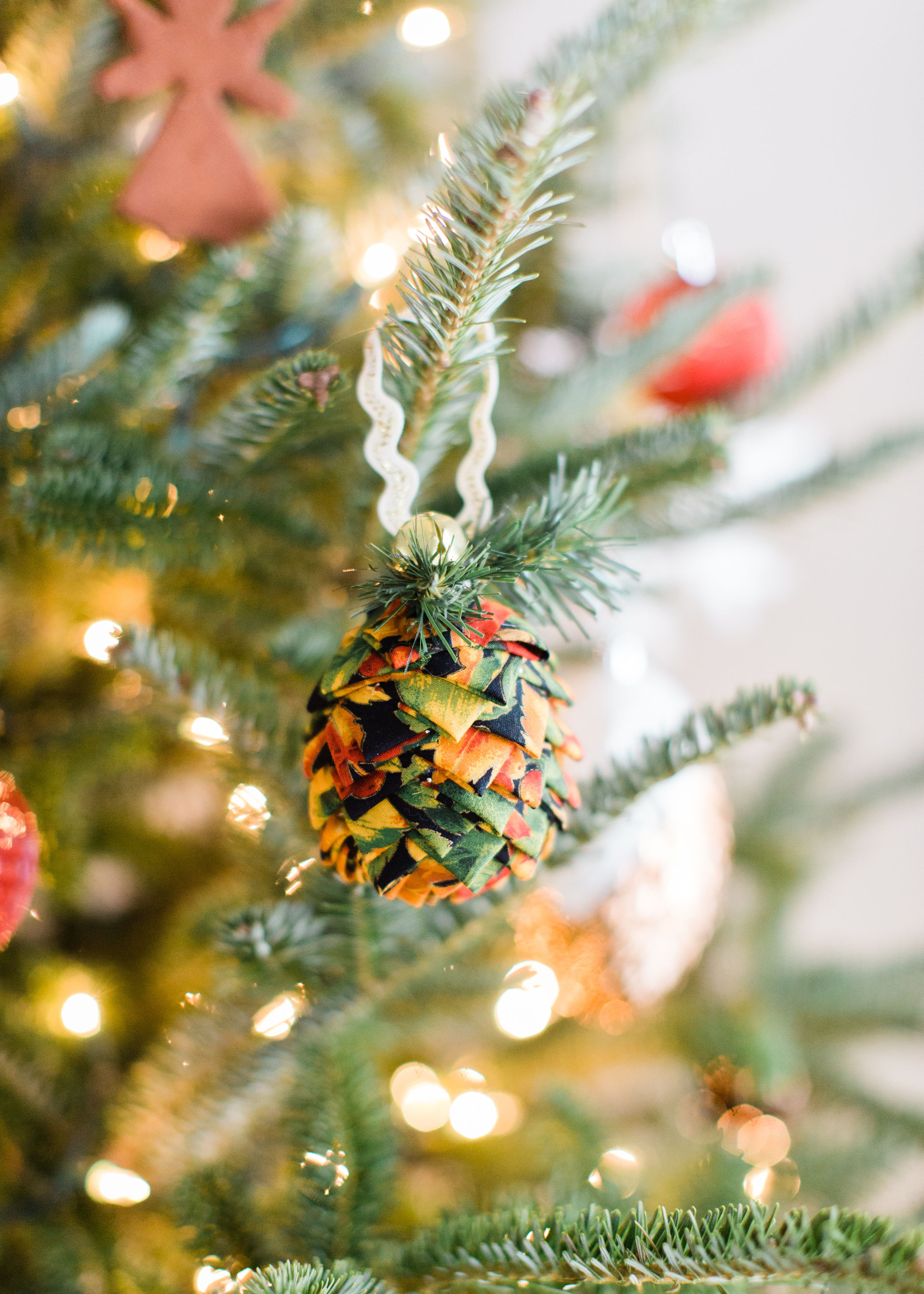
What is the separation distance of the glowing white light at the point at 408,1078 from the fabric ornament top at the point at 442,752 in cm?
32

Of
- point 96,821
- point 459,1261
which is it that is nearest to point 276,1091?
point 459,1261

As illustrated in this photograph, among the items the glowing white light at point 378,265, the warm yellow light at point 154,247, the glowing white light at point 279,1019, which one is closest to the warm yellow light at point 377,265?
the glowing white light at point 378,265

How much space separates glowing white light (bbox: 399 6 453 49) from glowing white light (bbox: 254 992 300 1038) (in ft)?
1.67

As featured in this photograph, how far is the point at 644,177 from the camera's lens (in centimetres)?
60

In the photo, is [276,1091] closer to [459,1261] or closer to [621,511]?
[459,1261]

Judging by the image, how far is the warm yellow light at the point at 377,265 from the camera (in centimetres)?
39

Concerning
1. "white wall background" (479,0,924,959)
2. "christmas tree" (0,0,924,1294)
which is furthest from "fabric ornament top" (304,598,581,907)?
"white wall background" (479,0,924,959)

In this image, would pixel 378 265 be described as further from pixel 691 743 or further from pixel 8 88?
pixel 691 743

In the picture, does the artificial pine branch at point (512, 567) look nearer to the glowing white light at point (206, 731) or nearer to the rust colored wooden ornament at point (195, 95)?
the glowing white light at point (206, 731)

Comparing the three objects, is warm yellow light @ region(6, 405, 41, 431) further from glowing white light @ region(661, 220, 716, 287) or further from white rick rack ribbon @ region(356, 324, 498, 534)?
glowing white light @ region(661, 220, 716, 287)

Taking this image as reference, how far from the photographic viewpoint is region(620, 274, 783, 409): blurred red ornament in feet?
1.62

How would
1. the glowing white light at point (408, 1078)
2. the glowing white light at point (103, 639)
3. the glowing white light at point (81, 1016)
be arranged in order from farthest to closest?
the glowing white light at point (408, 1078), the glowing white light at point (81, 1016), the glowing white light at point (103, 639)

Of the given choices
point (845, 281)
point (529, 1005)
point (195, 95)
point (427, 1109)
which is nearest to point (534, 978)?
point (529, 1005)

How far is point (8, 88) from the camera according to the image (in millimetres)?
361
